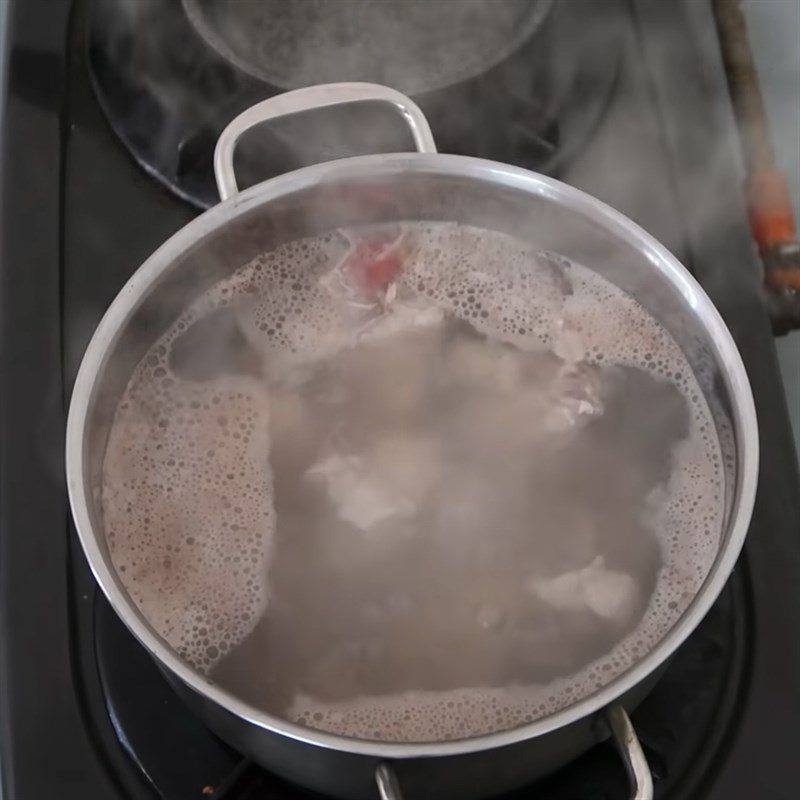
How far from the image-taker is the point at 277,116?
0.67 meters

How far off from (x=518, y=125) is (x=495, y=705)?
0.42m

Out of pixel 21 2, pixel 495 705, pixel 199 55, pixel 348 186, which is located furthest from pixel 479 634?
pixel 21 2

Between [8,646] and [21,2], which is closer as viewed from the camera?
[8,646]

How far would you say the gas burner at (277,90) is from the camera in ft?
2.47

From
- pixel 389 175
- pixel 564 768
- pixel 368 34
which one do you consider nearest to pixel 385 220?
pixel 389 175

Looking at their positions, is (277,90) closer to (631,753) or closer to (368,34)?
(368,34)

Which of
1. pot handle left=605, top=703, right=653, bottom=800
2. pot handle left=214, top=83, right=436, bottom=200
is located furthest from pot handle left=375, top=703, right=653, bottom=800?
pot handle left=214, top=83, right=436, bottom=200

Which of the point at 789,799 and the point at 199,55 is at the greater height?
the point at 199,55

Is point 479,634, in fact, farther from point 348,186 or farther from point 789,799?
point 348,186

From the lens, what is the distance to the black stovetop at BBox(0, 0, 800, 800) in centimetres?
59

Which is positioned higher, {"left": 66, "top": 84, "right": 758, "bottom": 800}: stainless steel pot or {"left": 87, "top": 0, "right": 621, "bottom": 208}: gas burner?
{"left": 87, "top": 0, "right": 621, "bottom": 208}: gas burner

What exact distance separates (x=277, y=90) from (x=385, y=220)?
0.41 ft

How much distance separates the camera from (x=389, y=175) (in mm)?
687

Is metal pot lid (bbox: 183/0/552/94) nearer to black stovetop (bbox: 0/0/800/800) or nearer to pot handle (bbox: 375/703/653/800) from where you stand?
black stovetop (bbox: 0/0/800/800)
